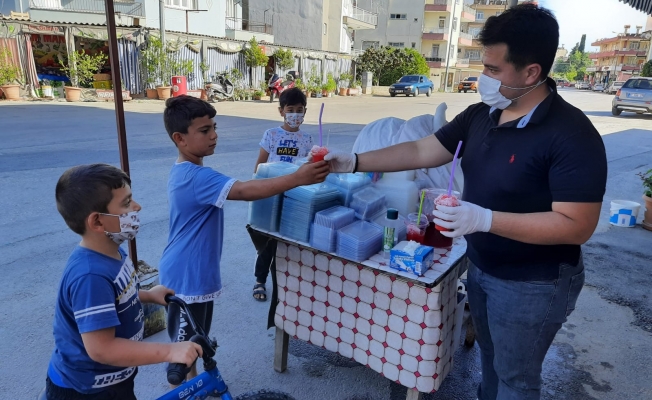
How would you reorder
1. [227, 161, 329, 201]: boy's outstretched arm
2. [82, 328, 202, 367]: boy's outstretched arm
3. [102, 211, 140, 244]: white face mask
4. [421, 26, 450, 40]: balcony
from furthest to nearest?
[421, 26, 450, 40]: balcony, [227, 161, 329, 201]: boy's outstretched arm, [102, 211, 140, 244]: white face mask, [82, 328, 202, 367]: boy's outstretched arm

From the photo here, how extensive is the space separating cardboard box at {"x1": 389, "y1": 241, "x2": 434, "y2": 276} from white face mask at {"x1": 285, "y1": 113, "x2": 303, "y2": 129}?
1.66 meters

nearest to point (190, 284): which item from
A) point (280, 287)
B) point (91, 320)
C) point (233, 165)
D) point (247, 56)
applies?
point (280, 287)

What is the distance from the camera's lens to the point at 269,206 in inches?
88.2

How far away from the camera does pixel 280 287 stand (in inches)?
96.6

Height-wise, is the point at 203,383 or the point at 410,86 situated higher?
the point at 410,86

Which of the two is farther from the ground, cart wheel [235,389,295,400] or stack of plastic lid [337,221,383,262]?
stack of plastic lid [337,221,383,262]

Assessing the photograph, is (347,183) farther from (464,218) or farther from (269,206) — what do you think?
(464,218)

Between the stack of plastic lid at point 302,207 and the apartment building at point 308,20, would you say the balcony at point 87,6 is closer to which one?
the apartment building at point 308,20

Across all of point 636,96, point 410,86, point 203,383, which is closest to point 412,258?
point 203,383

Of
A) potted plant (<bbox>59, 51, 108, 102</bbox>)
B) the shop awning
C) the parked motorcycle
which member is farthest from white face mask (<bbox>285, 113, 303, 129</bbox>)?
the parked motorcycle

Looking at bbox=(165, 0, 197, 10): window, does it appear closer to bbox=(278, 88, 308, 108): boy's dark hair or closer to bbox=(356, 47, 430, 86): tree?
bbox=(356, 47, 430, 86): tree

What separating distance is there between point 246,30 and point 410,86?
9.99m

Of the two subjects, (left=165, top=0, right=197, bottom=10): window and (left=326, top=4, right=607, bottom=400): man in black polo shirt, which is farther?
(left=165, top=0, right=197, bottom=10): window

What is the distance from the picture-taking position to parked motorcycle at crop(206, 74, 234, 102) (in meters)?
17.2
